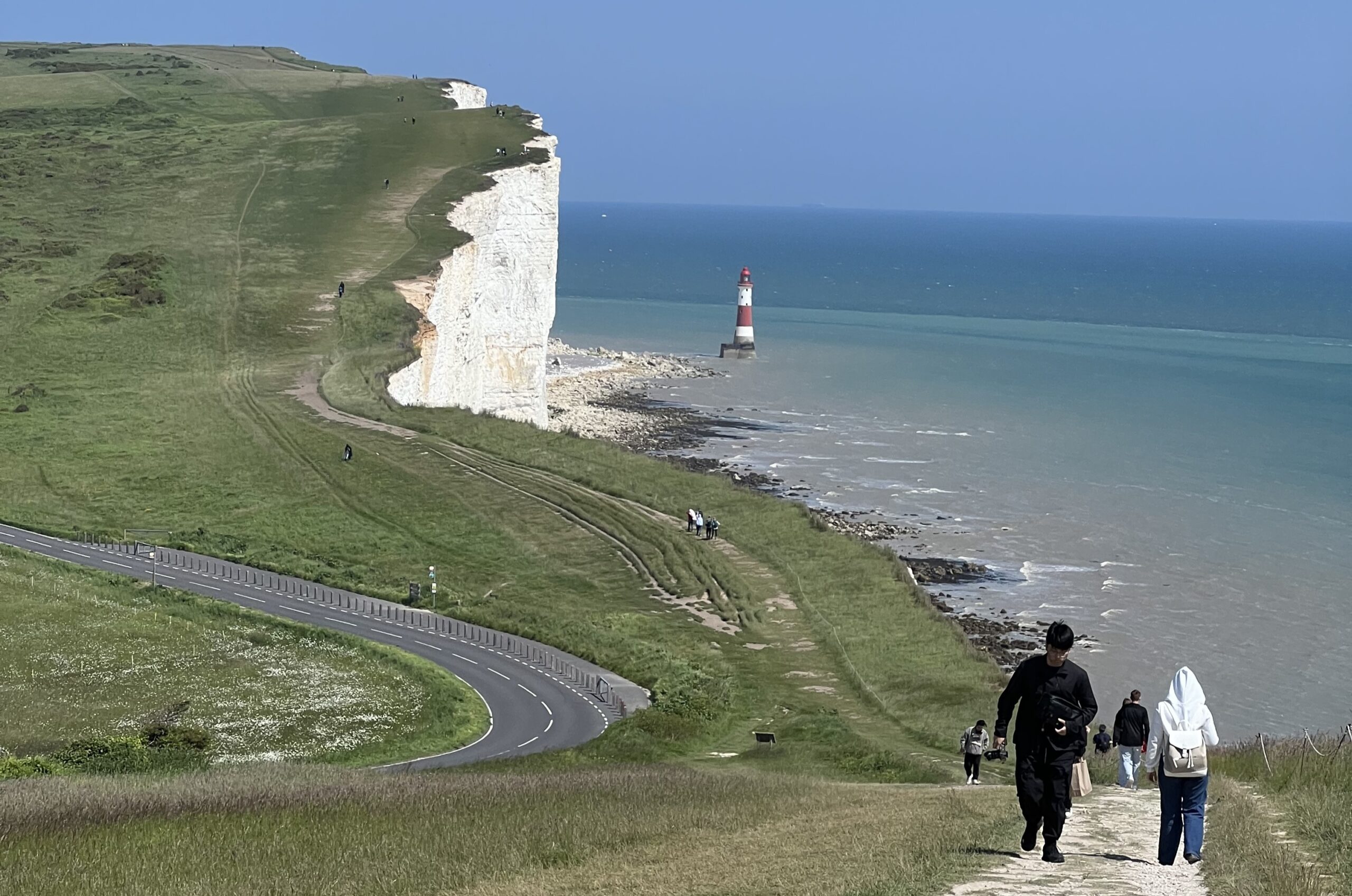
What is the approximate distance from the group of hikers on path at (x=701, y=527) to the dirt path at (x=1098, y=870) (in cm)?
3627

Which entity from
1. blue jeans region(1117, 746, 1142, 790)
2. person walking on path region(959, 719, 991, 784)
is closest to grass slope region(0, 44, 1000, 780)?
person walking on path region(959, 719, 991, 784)

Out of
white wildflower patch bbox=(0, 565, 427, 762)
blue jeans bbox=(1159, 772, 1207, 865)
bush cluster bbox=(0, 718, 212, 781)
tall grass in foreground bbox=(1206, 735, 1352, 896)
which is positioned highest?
blue jeans bbox=(1159, 772, 1207, 865)

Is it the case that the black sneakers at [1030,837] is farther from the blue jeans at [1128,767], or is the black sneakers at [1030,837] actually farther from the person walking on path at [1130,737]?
the blue jeans at [1128,767]

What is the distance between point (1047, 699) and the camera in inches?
497

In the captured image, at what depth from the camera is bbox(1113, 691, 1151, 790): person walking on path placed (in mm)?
19281

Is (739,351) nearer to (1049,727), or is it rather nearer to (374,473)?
(374,473)

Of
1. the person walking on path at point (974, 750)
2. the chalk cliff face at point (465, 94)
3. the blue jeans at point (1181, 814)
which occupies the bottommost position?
the person walking on path at point (974, 750)

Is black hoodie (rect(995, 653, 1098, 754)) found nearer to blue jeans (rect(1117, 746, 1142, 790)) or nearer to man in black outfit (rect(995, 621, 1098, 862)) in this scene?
man in black outfit (rect(995, 621, 1098, 862))

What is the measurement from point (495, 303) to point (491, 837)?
69.8m

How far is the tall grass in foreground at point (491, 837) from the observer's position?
558 inches

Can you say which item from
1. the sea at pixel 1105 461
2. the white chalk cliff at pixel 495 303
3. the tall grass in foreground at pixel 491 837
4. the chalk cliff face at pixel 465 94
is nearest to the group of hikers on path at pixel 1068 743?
the tall grass in foreground at pixel 491 837

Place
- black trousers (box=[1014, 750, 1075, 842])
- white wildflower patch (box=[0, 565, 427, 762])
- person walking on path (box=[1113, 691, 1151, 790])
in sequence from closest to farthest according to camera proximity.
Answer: black trousers (box=[1014, 750, 1075, 842]), person walking on path (box=[1113, 691, 1151, 790]), white wildflower patch (box=[0, 565, 427, 762])

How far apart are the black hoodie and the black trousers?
0.10 m

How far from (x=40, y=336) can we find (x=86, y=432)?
14276 mm
